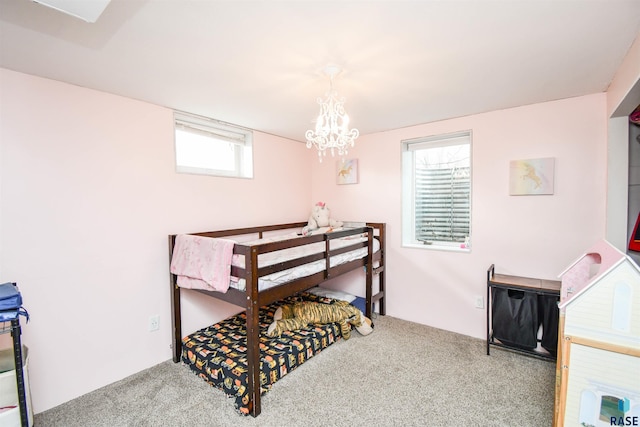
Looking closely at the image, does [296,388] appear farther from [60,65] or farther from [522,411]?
[60,65]

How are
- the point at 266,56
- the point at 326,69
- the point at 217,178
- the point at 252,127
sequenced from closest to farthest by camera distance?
the point at 266,56
the point at 326,69
the point at 217,178
the point at 252,127

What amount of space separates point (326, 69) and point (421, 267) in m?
2.24

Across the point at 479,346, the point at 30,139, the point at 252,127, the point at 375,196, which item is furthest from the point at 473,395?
the point at 30,139

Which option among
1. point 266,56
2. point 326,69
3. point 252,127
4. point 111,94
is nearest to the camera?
point 266,56

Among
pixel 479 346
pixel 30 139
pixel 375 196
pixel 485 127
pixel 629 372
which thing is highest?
pixel 485 127

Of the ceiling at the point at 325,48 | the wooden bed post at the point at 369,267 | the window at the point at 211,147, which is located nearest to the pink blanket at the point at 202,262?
the window at the point at 211,147

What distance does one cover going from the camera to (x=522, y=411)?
5.75 feet

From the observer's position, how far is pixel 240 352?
7.19ft

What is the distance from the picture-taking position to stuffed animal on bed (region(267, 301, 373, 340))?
103 inches

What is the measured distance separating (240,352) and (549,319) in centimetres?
242

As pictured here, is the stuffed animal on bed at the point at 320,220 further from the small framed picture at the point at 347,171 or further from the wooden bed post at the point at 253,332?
the wooden bed post at the point at 253,332

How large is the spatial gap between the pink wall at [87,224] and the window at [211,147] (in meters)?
0.16

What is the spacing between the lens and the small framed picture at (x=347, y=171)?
348cm

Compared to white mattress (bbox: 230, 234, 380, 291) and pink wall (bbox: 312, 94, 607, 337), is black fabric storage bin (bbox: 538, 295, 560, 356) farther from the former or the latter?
white mattress (bbox: 230, 234, 380, 291)
